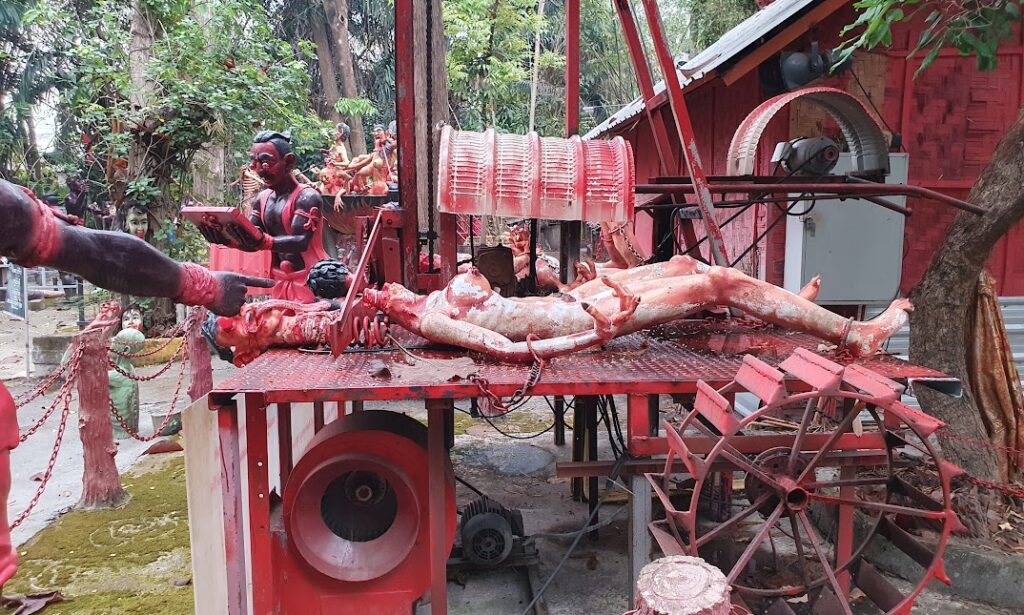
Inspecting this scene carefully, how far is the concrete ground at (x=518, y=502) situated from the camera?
5.10 m

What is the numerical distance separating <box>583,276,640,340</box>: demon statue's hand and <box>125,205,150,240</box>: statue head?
9947mm

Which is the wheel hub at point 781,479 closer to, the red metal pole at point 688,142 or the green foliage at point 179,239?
the red metal pole at point 688,142

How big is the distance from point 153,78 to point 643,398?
1050 centimetres

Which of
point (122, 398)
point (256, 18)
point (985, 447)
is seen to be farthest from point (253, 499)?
point (256, 18)

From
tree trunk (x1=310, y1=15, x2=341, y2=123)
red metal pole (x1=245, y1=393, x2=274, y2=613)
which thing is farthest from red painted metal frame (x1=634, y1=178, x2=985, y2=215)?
tree trunk (x1=310, y1=15, x2=341, y2=123)

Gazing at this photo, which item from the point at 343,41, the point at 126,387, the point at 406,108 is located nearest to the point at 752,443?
the point at 406,108

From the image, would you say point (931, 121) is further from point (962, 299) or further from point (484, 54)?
point (484, 54)

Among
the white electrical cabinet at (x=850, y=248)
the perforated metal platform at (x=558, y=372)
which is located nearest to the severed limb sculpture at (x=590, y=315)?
the perforated metal platform at (x=558, y=372)

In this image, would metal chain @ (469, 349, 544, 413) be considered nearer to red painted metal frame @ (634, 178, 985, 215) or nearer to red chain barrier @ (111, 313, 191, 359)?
red painted metal frame @ (634, 178, 985, 215)

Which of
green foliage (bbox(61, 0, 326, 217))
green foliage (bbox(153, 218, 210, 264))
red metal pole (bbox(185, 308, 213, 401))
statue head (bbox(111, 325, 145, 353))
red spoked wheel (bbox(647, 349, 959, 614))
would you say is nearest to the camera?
red spoked wheel (bbox(647, 349, 959, 614))

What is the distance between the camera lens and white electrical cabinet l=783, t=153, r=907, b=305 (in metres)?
7.94

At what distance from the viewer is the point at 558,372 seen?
3830 mm

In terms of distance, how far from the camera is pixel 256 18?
12.2 metres

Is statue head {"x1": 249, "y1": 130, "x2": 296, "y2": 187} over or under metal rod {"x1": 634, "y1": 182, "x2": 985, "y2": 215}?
over
